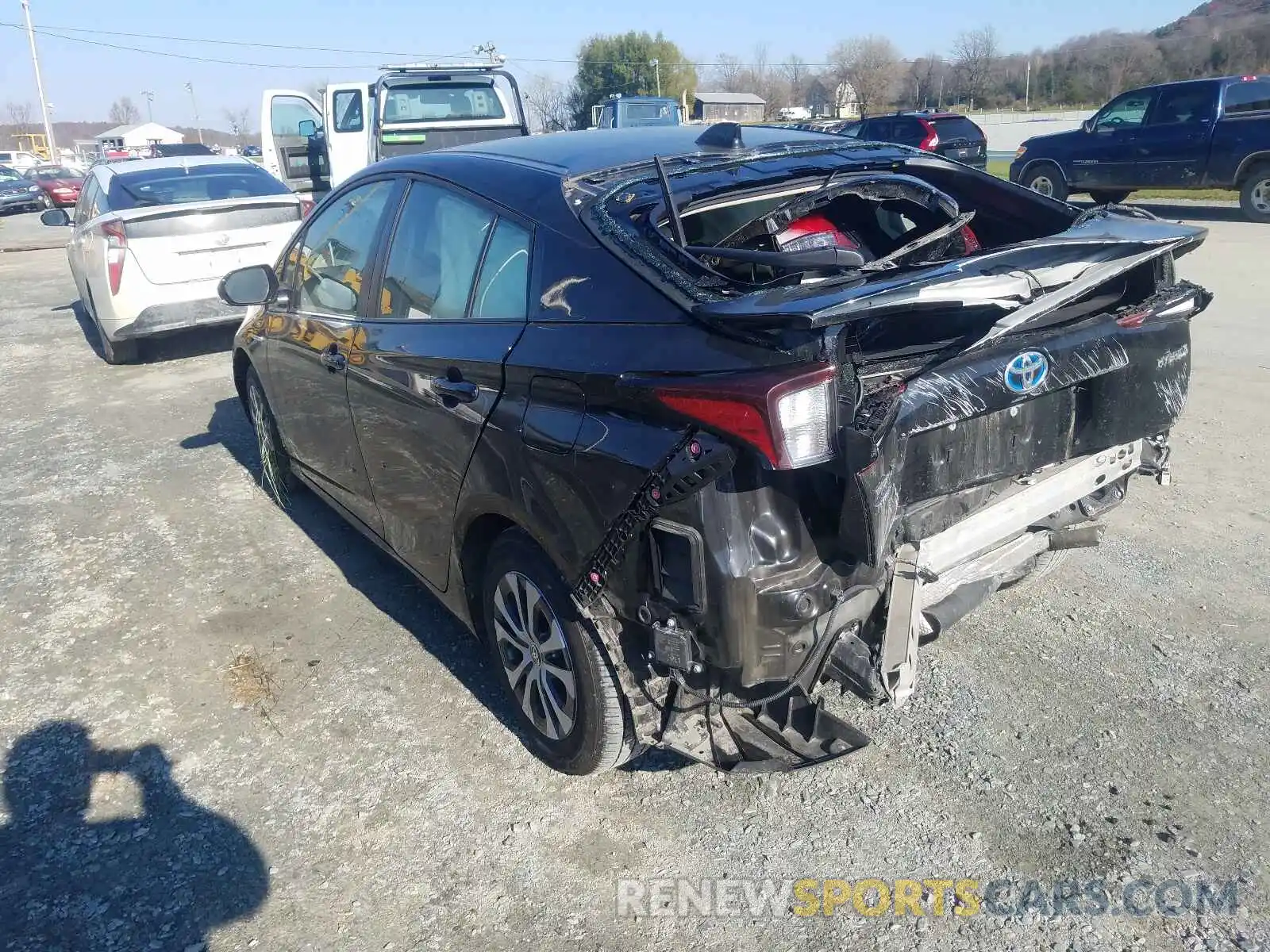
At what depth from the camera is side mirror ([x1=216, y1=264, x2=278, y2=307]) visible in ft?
15.0

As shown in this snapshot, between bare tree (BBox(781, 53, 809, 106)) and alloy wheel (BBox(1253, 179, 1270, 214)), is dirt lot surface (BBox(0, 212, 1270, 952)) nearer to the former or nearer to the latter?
alloy wheel (BBox(1253, 179, 1270, 214))

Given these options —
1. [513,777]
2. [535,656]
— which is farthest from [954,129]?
[513,777]

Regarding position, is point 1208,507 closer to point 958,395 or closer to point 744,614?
point 958,395

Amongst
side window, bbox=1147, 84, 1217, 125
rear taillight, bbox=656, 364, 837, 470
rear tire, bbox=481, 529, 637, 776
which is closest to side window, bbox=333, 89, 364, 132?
side window, bbox=1147, 84, 1217, 125

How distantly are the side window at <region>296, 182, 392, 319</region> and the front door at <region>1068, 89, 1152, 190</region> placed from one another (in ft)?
48.4

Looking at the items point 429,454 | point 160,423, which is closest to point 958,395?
point 429,454

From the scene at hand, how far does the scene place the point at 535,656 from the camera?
298 centimetres

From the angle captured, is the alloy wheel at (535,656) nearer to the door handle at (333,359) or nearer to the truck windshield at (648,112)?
the door handle at (333,359)

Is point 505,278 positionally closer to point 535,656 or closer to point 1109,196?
point 535,656

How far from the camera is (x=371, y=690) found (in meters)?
3.57

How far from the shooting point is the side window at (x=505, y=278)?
2842 mm

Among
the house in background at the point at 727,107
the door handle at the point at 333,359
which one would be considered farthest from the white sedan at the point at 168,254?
the house in background at the point at 727,107

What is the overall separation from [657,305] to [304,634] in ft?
7.80
